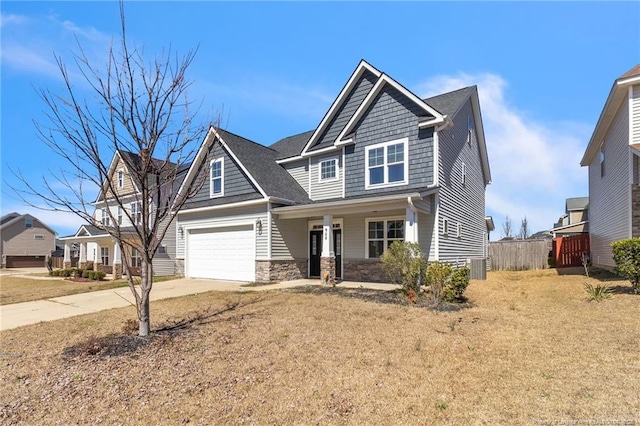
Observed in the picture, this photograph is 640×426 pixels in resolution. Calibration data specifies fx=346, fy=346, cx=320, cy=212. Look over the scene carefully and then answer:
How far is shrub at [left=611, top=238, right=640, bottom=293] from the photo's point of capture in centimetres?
895

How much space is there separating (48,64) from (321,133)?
11.2 meters

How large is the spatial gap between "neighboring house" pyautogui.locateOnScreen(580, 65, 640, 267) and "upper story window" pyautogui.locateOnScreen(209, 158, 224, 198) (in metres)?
15.9

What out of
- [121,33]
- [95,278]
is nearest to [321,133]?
[121,33]

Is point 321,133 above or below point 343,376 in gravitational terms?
above

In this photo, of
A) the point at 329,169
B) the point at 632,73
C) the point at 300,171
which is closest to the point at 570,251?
the point at 632,73

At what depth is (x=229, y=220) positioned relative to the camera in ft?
52.0

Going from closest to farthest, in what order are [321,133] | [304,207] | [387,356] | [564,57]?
[387,356] → [564,57] → [304,207] → [321,133]

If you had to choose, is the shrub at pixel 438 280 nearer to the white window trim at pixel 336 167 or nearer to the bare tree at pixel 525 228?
the white window trim at pixel 336 167

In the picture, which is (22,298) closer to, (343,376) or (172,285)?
(172,285)

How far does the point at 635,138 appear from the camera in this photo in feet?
37.8

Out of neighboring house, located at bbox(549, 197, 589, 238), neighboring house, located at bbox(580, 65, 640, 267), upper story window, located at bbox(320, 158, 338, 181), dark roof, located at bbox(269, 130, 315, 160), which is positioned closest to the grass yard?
neighboring house, located at bbox(580, 65, 640, 267)

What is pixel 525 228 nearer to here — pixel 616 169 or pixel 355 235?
pixel 616 169

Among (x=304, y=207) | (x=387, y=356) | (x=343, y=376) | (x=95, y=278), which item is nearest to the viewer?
(x=343, y=376)

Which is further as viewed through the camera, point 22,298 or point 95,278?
point 95,278
